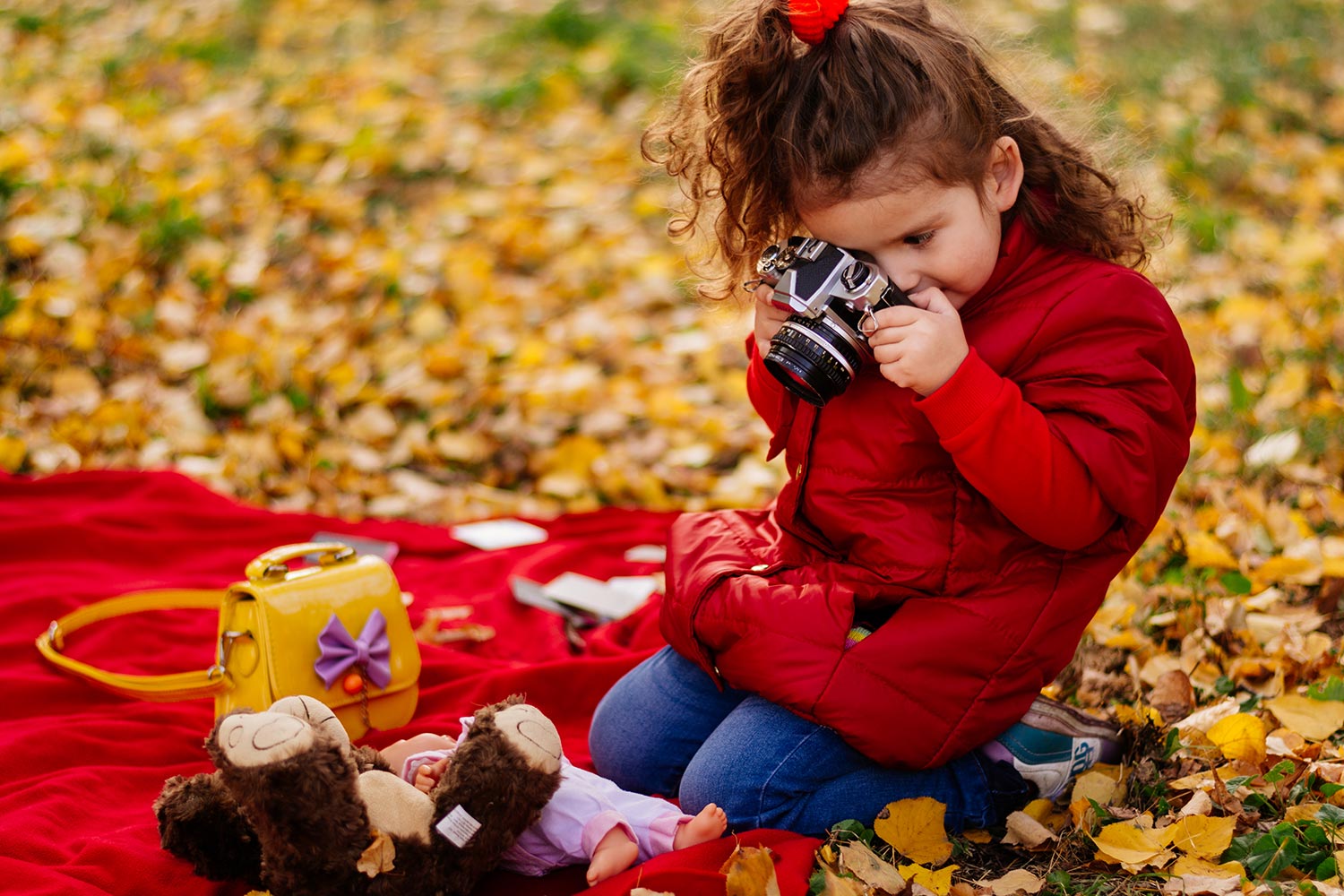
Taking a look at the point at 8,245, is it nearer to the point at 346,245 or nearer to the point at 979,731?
the point at 346,245

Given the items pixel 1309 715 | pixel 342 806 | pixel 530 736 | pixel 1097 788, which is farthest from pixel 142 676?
pixel 1309 715

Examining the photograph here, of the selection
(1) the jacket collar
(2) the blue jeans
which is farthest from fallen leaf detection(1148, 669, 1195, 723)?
(1) the jacket collar

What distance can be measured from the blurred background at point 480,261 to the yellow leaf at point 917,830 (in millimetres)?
915

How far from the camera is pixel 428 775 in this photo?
75.3 inches

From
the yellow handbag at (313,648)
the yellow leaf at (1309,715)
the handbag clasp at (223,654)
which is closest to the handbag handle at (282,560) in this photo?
the yellow handbag at (313,648)

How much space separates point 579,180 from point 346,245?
3.57 ft

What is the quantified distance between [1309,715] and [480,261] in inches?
129

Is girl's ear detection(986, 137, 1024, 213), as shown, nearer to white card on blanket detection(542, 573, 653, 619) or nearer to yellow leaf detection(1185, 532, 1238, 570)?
yellow leaf detection(1185, 532, 1238, 570)

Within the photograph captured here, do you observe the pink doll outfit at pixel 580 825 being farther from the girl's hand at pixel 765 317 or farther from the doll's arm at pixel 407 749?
the girl's hand at pixel 765 317

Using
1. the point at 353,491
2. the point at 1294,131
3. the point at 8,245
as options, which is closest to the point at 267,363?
the point at 353,491

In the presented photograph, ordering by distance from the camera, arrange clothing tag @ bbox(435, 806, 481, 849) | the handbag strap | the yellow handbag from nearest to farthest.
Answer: clothing tag @ bbox(435, 806, 481, 849) < the yellow handbag < the handbag strap

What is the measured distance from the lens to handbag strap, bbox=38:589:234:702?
2309mm

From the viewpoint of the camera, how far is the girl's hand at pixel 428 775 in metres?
1.89

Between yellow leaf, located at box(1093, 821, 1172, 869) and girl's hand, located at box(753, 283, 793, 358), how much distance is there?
0.89m
